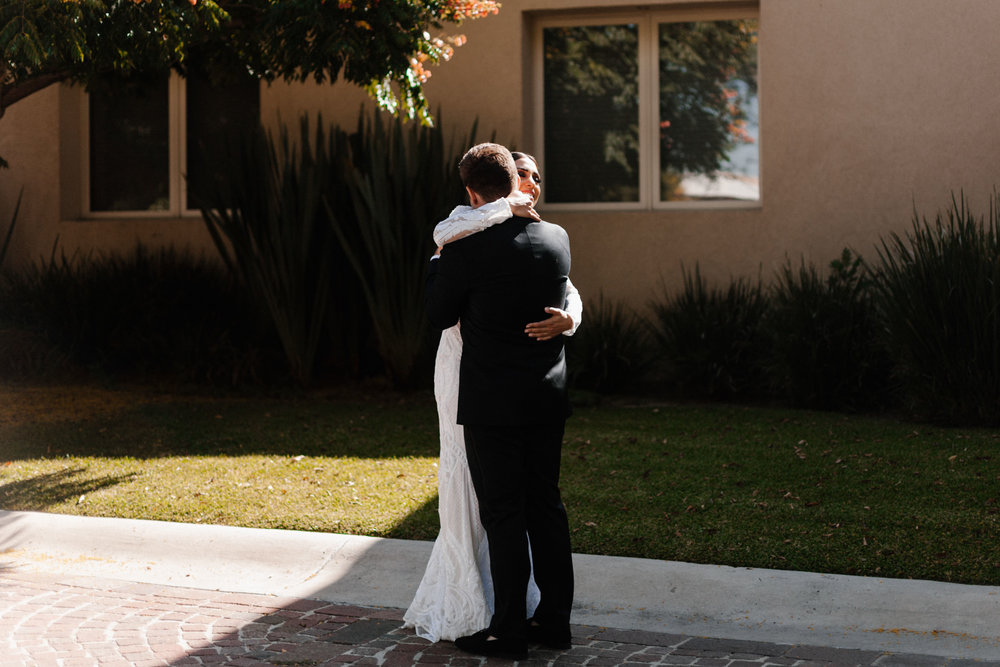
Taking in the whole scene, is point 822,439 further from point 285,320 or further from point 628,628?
point 285,320

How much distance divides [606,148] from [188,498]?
599 centimetres

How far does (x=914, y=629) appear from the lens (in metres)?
4.21

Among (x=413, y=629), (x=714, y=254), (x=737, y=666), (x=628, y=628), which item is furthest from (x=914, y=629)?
(x=714, y=254)

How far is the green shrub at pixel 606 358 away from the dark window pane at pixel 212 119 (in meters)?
4.42

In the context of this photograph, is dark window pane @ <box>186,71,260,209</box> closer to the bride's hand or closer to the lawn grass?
the lawn grass

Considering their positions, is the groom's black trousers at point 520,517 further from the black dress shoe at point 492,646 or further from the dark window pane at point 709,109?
the dark window pane at point 709,109

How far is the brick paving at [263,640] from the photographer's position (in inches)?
158

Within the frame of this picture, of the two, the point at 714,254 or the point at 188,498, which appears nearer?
the point at 188,498

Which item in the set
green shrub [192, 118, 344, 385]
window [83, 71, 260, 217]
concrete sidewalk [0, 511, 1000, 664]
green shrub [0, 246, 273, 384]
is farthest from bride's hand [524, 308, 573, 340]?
window [83, 71, 260, 217]

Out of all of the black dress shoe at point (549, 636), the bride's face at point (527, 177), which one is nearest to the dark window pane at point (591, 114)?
the bride's face at point (527, 177)

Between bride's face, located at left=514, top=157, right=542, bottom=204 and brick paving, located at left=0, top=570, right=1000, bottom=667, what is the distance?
1829 millimetres

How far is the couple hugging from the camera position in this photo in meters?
3.92

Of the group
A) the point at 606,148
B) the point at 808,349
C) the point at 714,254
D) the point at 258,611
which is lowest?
the point at 258,611

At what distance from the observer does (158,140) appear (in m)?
11.7
